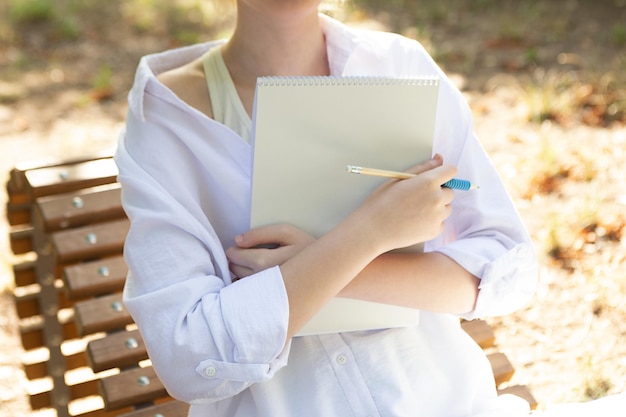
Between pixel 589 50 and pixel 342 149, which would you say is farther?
pixel 589 50

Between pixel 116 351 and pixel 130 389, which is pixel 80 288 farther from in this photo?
pixel 130 389

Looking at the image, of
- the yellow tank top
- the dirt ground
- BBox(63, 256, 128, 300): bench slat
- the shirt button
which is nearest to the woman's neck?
the yellow tank top

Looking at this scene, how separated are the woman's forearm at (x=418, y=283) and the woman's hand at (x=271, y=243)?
13 centimetres

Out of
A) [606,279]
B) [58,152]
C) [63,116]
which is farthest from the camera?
[63,116]

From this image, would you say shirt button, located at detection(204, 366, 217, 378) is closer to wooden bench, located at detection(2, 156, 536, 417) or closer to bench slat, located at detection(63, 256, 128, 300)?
wooden bench, located at detection(2, 156, 536, 417)

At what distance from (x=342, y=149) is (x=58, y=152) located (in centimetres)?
358

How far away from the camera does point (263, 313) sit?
1.47 m

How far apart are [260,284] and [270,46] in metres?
0.48

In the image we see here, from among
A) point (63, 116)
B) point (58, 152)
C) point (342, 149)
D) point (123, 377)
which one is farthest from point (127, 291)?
point (63, 116)

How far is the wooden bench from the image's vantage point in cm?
247

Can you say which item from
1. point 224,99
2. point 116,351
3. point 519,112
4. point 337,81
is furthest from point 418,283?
point 519,112

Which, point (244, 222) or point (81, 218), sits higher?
point (244, 222)

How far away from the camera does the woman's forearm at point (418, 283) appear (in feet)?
5.22

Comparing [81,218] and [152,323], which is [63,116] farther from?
Answer: [152,323]
